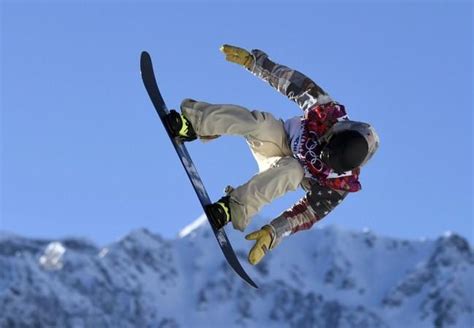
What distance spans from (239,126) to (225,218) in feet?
3.26

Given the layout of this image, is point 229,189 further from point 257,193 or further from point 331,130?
point 331,130

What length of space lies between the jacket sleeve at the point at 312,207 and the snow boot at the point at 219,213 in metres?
0.72

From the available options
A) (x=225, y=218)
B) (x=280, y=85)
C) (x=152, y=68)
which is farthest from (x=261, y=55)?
(x=225, y=218)

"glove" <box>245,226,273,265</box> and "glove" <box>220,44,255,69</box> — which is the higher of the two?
"glove" <box>220,44,255,69</box>

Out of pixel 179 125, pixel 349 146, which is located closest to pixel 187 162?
pixel 179 125

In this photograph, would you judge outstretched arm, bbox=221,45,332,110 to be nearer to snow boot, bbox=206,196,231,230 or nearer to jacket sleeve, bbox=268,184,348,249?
jacket sleeve, bbox=268,184,348,249

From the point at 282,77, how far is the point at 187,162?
1412mm

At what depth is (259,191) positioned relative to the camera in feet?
34.7

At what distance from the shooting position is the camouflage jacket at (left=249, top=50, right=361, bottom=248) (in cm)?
1085

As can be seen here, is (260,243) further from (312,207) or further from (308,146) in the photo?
(308,146)

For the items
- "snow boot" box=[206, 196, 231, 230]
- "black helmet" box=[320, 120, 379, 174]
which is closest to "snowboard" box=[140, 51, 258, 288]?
"snow boot" box=[206, 196, 231, 230]

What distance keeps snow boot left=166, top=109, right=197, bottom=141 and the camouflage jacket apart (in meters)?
1.06

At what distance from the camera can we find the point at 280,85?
11.3 metres

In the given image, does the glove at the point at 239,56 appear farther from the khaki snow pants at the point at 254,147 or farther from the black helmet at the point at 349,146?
the black helmet at the point at 349,146
